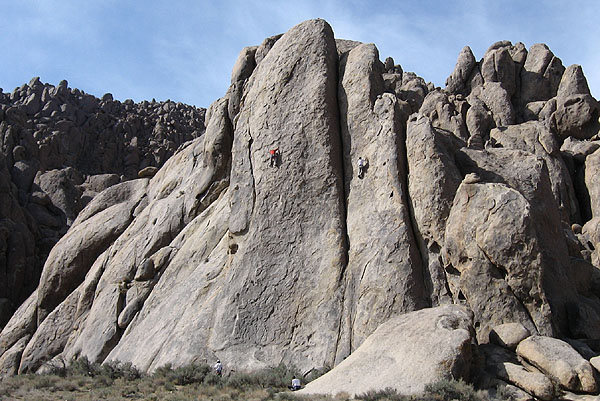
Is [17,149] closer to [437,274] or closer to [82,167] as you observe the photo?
[82,167]

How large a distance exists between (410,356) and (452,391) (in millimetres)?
1772

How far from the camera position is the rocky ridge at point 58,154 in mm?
45344

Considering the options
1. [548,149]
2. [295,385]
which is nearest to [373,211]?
[295,385]

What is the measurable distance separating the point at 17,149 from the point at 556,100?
5590 cm

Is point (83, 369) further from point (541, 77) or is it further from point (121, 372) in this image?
point (541, 77)

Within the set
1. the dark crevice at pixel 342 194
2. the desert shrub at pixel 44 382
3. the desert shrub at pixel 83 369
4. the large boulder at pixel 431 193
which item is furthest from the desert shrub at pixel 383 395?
the desert shrub at pixel 83 369

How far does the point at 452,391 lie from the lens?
45.9ft

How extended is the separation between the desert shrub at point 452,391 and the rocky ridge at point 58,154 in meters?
29.6

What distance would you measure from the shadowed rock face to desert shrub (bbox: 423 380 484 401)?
1476 millimetres

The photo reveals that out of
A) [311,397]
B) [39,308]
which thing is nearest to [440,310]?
[311,397]

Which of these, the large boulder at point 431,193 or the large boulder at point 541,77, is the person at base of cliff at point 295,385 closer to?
the large boulder at point 431,193

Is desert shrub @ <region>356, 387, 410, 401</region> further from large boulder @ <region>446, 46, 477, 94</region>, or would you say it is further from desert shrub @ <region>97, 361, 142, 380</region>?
large boulder @ <region>446, 46, 477, 94</region>

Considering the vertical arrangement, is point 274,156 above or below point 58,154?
below

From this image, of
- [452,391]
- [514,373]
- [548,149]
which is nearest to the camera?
[452,391]
